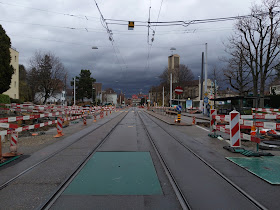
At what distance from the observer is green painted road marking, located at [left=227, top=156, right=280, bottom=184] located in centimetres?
530

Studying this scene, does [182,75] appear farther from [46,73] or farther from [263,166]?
[263,166]

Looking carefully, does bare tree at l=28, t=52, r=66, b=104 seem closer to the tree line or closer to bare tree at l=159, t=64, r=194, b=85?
the tree line

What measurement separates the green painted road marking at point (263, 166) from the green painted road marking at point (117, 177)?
2.51 m

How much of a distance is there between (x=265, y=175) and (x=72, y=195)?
4395mm

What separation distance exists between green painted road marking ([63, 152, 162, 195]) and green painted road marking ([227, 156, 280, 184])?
2.51 meters

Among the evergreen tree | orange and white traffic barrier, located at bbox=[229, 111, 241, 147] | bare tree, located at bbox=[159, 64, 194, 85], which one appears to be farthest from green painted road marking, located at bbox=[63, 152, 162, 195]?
bare tree, located at bbox=[159, 64, 194, 85]

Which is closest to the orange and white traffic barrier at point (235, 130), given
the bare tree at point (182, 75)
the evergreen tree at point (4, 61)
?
the evergreen tree at point (4, 61)

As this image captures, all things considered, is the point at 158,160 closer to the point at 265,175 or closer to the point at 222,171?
the point at 222,171

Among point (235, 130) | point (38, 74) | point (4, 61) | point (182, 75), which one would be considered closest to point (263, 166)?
point (235, 130)

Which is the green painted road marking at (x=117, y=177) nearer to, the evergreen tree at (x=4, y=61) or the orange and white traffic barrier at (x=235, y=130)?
the orange and white traffic barrier at (x=235, y=130)

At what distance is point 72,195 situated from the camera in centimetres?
419

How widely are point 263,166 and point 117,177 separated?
4014mm

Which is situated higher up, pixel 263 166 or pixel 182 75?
pixel 182 75

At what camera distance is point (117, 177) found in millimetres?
5184
